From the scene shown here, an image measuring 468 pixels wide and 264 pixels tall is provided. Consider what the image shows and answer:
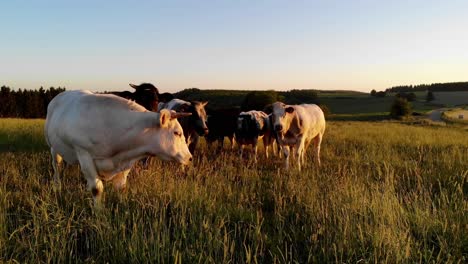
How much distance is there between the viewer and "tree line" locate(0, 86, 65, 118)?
3150 inches

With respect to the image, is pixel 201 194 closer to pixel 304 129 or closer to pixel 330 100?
pixel 304 129

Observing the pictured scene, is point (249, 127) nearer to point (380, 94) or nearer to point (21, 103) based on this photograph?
point (21, 103)

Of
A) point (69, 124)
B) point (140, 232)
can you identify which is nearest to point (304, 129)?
point (69, 124)

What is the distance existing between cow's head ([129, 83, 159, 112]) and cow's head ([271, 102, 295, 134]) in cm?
355

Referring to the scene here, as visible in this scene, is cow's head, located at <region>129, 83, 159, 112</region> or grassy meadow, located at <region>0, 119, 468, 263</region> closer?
grassy meadow, located at <region>0, 119, 468, 263</region>

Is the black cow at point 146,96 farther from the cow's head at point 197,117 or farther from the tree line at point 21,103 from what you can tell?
the tree line at point 21,103

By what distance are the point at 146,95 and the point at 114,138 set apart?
398cm

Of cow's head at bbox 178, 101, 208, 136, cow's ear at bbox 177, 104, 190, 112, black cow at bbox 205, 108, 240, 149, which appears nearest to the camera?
cow's head at bbox 178, 101, 208, 136

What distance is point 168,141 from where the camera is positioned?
5.76m

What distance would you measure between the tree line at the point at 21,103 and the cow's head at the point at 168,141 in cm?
8492

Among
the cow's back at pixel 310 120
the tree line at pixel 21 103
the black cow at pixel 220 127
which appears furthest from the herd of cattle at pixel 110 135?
the tree line at pixel 21 103

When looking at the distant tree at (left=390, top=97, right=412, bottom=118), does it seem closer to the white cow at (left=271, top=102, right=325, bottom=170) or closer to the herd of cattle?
the white cow at (left=271, top=102, right=325, bottom=170)

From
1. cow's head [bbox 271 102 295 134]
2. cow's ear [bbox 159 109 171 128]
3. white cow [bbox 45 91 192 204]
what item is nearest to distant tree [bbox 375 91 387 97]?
cow's head [bbox 271 102 295 134]

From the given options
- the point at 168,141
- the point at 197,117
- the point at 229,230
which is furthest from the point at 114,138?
the point at 197,117
